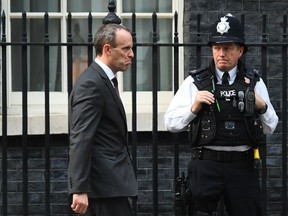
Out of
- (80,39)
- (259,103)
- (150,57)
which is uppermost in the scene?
(80,39)

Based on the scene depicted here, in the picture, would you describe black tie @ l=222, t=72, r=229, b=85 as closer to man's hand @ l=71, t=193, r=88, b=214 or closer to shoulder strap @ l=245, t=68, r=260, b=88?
shoulder strap @ l=245, t=68, r=260, b=88

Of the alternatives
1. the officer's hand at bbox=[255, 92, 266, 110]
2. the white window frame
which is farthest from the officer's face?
the white window frame

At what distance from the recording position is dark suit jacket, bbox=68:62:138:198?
471 cm

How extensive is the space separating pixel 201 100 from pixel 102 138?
0.73 meters

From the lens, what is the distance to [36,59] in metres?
7.66

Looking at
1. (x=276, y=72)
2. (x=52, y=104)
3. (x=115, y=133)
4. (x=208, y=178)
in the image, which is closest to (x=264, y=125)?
(x=208, y=178)

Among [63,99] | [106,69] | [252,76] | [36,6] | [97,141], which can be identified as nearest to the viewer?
[97,141]

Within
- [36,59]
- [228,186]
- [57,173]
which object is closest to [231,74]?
[228,186]

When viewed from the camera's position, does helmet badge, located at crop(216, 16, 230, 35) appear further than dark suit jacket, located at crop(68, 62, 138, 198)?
Yes

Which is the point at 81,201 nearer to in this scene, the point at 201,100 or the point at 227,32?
the point at 201,100

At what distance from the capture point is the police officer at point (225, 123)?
17.3 ft

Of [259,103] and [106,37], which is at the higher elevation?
[106,37]

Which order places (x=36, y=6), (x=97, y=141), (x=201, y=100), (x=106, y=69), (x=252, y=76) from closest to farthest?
1. (x=97, y=141)
2. (x=106, y=69)
3. (x=201, y=100)
4. (x=252, y=76)
5. (x=36, y=6)

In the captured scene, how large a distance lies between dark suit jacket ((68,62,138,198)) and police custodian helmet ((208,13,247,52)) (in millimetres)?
827
